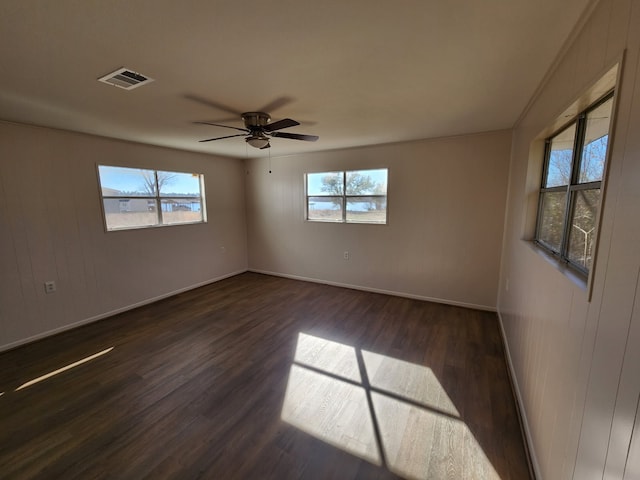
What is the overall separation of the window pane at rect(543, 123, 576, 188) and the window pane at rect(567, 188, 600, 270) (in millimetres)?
234

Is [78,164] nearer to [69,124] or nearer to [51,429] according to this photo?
[69,124]

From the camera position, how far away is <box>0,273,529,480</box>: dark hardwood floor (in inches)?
63.9

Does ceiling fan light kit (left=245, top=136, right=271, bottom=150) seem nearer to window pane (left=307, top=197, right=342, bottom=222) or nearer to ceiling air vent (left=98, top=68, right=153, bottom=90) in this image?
ceiling air vent (left=98, top=68, right=153, bottom=90)

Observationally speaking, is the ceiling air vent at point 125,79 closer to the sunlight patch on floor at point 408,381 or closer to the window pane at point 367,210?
the sunlight patch on floor at point 408,381

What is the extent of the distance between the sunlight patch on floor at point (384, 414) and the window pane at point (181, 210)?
3.21m

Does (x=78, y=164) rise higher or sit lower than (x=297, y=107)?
lower

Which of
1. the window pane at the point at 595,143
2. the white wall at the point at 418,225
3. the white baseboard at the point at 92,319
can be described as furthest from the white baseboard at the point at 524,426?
the white baseboard at the point at 92,319

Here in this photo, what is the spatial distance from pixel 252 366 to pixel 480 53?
2975mm

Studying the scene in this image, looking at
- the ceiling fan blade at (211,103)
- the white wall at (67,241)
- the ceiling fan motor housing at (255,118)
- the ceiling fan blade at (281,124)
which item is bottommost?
the white wall at (67,241)

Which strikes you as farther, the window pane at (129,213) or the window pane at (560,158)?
the window pane at (129,213)

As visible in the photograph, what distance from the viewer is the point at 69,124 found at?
9.57 feet

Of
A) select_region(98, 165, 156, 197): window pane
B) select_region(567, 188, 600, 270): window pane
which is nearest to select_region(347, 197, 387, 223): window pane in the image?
select_region(567, 188, 600, 270): window pane

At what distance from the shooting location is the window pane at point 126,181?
360 centimetres

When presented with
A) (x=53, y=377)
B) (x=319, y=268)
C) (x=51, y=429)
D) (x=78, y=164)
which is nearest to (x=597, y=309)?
(x=51, y=429)
